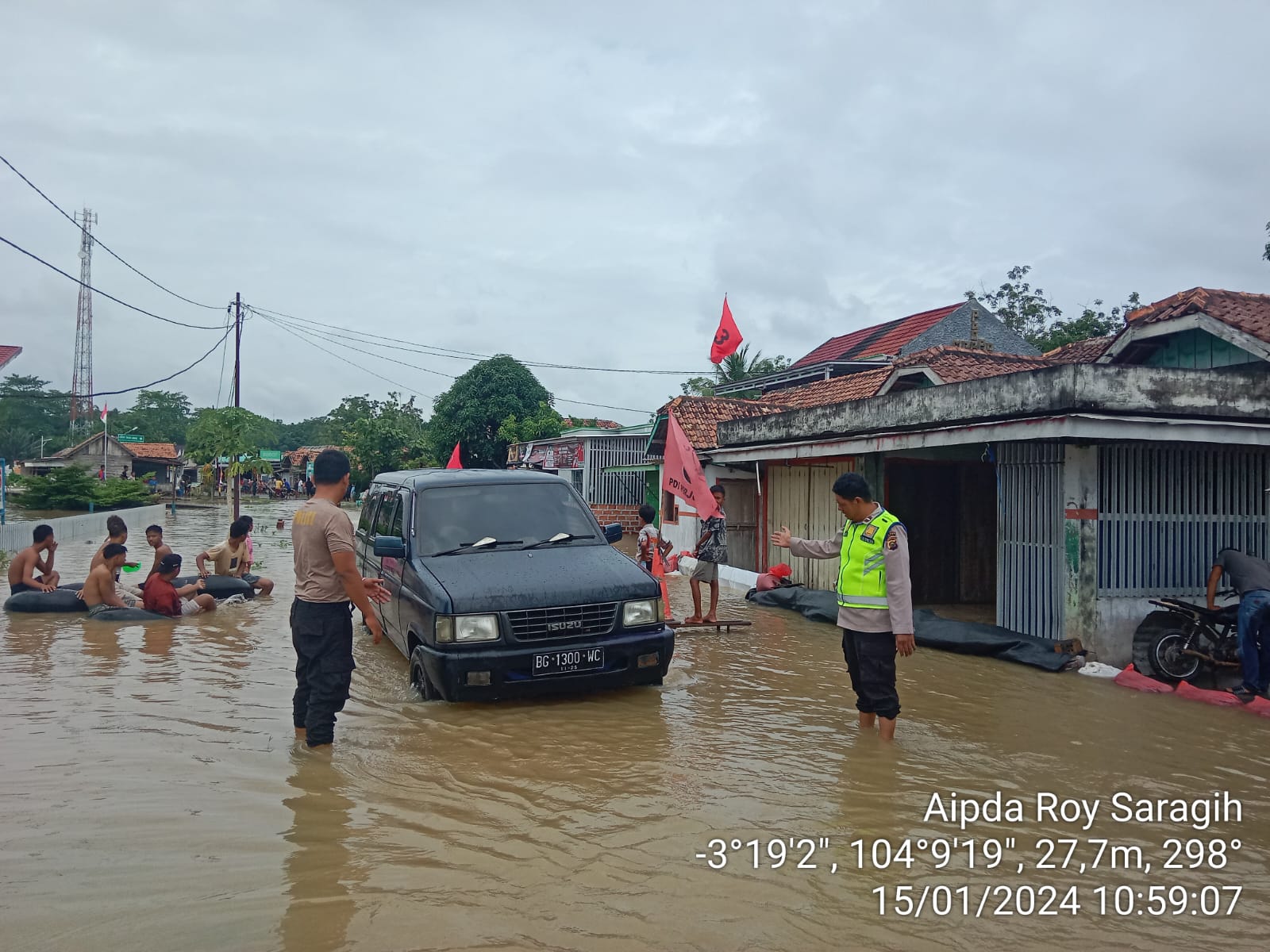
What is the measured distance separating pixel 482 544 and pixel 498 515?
→ 1.40 ft

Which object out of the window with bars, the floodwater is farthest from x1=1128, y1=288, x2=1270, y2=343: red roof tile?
the floodwater

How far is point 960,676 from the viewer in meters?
8.59

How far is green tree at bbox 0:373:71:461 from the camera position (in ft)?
182

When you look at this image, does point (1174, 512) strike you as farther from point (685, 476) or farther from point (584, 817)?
point (584, 817)

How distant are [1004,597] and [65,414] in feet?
241

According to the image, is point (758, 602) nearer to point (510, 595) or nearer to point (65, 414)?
point (510, 595)

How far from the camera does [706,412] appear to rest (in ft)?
71.2

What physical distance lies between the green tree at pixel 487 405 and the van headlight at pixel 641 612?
113 ft

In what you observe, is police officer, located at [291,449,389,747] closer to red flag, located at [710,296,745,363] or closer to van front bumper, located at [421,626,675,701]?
van front bumper, located at [421,626,675,701]

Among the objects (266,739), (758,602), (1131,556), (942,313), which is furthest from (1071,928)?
(942,313)

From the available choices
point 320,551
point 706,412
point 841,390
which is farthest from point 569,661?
point 706,412

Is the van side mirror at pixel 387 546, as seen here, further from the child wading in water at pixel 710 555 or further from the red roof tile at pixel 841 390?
the red roof tile at pixel 841 390

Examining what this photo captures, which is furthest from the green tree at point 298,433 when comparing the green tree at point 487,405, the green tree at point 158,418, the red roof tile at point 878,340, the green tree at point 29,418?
the red roof tile at point 878,340

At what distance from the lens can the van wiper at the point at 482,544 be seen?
702 cm
